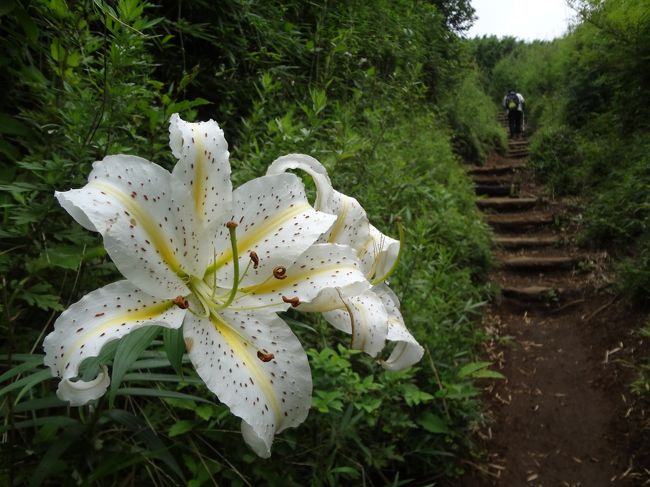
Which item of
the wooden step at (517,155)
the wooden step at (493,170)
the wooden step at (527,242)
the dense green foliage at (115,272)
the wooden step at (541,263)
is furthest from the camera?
the wooden step at (517,155)

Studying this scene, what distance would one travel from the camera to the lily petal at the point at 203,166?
2.06 ft

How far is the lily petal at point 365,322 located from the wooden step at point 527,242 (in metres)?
5.81

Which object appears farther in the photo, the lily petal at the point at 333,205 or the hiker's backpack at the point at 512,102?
the hiker's backpack at the point at 512,102

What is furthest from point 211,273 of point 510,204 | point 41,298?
point 510,204

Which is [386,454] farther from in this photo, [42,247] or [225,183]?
[225,183]

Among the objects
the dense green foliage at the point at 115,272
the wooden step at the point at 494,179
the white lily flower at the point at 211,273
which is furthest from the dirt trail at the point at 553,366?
the white lily flower at the point at 211,273

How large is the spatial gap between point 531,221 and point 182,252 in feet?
22.5

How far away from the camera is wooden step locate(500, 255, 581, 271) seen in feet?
18.3

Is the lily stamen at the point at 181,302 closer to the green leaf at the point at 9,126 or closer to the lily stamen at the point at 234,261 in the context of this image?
the lily stamen at the point at 234,261

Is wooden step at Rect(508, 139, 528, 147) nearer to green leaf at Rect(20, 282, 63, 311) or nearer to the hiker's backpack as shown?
the hiker's backpack

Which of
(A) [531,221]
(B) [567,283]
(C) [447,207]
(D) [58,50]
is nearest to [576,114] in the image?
(A) [531,221]

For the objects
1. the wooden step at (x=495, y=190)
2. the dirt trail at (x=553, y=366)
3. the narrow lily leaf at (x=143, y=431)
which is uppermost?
the narrow lily leaf at (x=143, y=431)

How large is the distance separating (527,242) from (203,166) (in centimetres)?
625

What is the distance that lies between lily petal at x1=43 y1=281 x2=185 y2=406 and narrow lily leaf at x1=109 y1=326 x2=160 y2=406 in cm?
2
